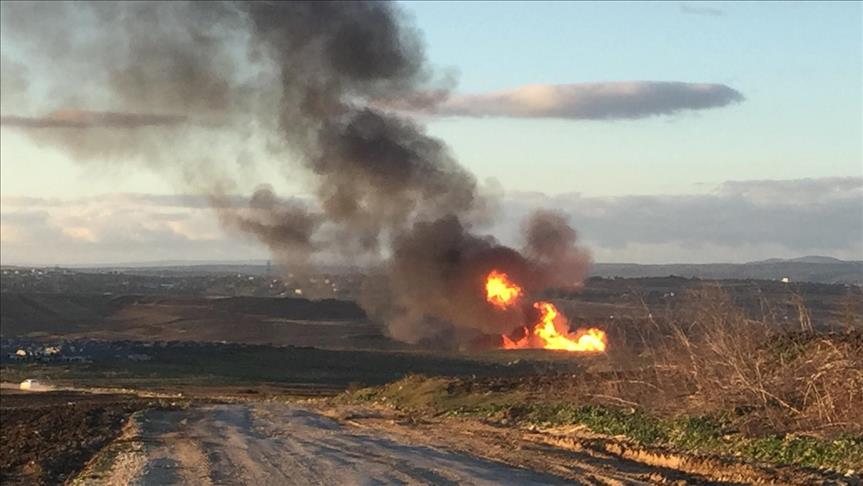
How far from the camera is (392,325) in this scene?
90.6m

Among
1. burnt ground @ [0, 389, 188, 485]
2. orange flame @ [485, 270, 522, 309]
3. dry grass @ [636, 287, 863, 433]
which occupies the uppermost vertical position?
orange flame @ [485, 270, 522, 309]

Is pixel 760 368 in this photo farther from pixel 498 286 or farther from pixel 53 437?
pixel 498 286

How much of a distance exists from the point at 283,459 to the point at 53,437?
12.4 meters

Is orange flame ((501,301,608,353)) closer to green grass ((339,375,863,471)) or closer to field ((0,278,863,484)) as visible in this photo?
field ((0,278,863,484))

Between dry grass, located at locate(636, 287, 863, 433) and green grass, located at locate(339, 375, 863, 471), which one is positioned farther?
dry grass, located at locate(636, 287, 863, 433)

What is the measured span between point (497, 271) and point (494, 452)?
5060cm

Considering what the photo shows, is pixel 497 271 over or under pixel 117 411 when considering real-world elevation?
over

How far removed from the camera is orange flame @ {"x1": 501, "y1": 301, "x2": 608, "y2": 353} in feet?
259

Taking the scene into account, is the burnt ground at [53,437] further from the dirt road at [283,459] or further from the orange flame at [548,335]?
the orange flame at [548,335]

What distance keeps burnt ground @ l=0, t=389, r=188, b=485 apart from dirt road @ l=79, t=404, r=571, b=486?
1.01m

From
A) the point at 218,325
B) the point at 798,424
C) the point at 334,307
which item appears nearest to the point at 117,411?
the point at 798,424

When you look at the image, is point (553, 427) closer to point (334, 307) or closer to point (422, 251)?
point (422, 251)

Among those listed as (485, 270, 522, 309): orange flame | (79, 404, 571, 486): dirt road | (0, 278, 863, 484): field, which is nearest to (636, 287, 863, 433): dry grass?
(0, 278, 863, 484): field

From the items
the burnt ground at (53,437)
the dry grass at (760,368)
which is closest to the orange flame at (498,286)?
the burnt ground at (53,437)
